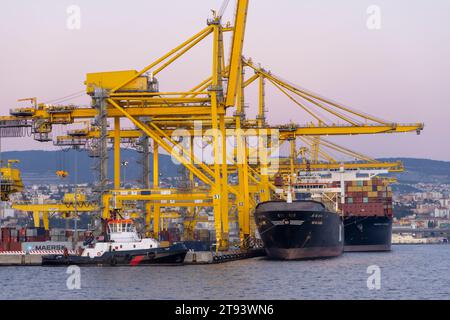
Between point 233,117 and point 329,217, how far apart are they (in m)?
11.9

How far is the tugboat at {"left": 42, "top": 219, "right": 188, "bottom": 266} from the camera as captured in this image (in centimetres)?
5881

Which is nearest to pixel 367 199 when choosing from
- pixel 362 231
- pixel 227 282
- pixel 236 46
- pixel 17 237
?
pixel 362 231

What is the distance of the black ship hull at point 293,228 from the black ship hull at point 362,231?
23254 mm

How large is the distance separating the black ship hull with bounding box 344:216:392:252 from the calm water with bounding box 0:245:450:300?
32996mm

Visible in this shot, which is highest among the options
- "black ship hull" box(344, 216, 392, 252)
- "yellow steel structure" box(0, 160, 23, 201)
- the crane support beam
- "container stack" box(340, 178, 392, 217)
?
the crane support beam

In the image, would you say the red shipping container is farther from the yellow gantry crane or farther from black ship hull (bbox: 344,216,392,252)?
black ship hull (bbox: 344,216,392,252)

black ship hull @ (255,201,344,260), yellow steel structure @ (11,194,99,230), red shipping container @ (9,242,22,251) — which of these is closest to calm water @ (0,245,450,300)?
black ship hull @ (255,201,344,260)

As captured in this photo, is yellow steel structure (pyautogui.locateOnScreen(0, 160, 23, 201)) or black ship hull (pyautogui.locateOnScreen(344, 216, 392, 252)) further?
black ship hull (pyautogui.locateOnScreen(344, 216, 392, 252))

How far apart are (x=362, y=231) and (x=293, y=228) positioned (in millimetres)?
30762

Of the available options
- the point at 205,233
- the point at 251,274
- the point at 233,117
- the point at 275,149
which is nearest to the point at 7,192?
the point at 233,117

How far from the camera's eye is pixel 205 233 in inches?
4451

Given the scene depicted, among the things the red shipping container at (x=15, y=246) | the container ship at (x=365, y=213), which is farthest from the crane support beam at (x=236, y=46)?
the container ship at (x=365, y=213)

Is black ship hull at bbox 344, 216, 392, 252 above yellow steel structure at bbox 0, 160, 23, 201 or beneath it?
beneath

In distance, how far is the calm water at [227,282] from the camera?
142 ft
